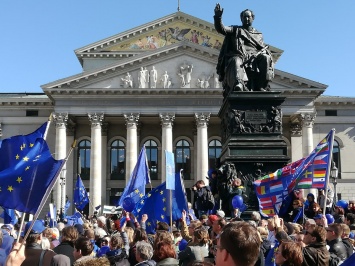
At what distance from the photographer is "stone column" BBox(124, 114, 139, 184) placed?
50.9 m

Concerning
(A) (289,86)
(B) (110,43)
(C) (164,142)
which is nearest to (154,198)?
(C) (164,142)

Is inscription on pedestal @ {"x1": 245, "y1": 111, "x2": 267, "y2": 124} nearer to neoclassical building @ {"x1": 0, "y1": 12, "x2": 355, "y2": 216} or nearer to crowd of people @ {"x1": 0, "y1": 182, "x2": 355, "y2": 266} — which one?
crowd of people @ {"x1": 0, "y1": 182, "x2": 355, "y2": 266}

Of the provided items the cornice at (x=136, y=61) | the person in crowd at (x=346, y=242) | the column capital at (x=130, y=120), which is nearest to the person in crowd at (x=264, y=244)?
the person in crowd at (x=346, y=242)

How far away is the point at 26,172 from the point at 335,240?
4.08 meters

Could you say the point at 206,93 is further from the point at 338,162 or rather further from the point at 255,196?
the point at 255,196

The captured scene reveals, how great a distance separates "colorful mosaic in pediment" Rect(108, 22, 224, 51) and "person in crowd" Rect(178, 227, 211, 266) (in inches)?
2136

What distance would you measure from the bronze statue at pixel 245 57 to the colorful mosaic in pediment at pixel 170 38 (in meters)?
49.5

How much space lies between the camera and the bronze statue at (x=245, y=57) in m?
→ 11.1

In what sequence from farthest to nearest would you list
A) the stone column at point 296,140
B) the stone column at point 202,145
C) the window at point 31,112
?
the window at point 31,112
the stone column at point 296,140
the stone column at point 202,145

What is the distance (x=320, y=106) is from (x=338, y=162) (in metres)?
6.00

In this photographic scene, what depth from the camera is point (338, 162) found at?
55.7 m

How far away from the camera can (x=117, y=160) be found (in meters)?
55.6

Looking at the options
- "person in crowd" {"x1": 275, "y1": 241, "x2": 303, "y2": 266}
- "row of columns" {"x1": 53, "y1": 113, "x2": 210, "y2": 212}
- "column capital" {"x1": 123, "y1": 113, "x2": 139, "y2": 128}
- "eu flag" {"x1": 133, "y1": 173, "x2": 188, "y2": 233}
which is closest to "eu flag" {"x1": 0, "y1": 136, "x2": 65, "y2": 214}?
"person in crowd" {"x1": 275, "y1": 241, "x2": 303, "y2": 266}

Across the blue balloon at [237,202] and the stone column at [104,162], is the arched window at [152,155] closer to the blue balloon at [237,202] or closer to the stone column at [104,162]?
the stone column at [104,162]
